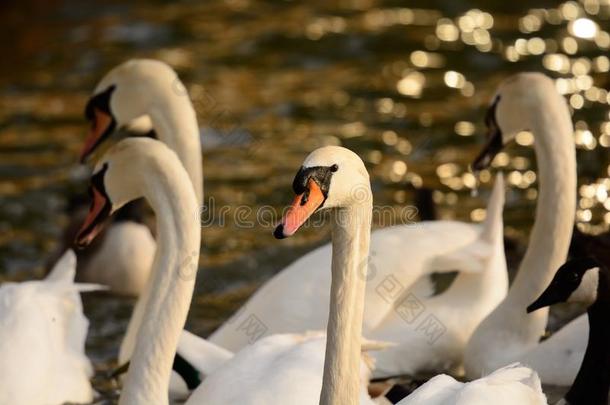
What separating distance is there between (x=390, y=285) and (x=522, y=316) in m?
0.66

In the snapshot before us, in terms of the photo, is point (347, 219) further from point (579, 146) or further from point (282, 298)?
point (579, 146)

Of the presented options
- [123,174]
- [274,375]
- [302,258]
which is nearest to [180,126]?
[302,258]

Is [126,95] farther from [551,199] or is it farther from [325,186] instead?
[325,186]

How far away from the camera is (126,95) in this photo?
793 cm

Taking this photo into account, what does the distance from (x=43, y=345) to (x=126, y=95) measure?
165 cm

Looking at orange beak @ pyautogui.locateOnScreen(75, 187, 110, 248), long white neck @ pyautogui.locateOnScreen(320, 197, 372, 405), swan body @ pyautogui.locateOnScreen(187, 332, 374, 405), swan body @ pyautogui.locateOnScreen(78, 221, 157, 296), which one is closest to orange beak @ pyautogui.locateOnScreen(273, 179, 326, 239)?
long white neck @ pyautogui.locateOnScreen(320, 197, 372, 405)

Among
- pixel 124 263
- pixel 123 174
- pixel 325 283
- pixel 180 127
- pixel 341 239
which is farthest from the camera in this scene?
pixel 124 263

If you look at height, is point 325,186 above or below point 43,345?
above

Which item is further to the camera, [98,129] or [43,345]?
[98,129]

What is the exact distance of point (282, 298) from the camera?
732 centimetres

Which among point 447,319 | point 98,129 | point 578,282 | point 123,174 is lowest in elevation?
point 447,319

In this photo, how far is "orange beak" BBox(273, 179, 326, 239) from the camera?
181 inches

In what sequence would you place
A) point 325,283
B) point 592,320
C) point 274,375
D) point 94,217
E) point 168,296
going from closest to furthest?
1. point 274,375
2. point 168,296
3. point 592,320
4. point 94,217
5. point 325,283

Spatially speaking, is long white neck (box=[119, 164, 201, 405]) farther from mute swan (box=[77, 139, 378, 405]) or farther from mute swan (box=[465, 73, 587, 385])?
mute swan (box=[465, 73, 587, 385])
